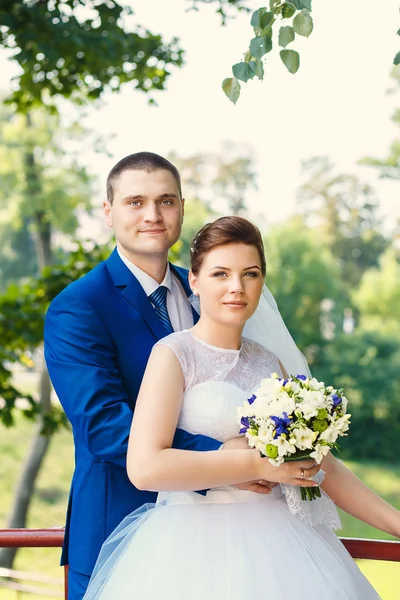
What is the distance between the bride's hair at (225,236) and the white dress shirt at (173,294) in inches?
11.4

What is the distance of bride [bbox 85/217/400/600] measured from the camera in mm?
2098

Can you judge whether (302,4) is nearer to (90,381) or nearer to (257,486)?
(90,381)

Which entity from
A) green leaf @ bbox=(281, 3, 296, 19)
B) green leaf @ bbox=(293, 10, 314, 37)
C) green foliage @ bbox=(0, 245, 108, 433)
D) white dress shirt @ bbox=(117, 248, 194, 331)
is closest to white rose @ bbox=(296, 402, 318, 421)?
white dress shirt @ bbox=(117, 248, 194, 331)

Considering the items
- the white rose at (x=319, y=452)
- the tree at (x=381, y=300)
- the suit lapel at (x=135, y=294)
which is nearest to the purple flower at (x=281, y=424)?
the white rose at (x=319, y=452)

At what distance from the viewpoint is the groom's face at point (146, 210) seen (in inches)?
101

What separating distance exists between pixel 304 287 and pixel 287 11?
26864mm

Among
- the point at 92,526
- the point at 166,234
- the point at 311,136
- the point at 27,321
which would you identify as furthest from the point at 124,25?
the point at 311,136

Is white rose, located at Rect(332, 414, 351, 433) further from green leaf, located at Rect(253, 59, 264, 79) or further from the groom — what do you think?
green leaf, located at Rect(253, 59, 264, 79)

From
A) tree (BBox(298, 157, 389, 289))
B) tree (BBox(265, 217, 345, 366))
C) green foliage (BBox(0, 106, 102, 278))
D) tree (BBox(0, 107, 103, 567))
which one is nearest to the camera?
tree (BBox(0, 107, 103, 567))

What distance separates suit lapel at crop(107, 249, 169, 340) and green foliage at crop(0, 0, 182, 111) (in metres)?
3.25

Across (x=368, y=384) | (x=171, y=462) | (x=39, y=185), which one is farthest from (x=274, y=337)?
(x=368, y=384)

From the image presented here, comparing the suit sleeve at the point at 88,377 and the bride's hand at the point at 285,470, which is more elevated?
the suit sleeve at the point at 88,377

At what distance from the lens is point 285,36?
2.36 meters

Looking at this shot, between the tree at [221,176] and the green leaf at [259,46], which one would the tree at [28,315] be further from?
the tree at [221,176]
